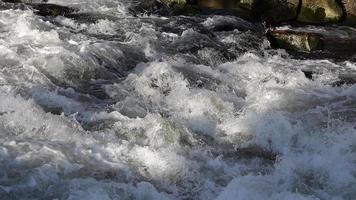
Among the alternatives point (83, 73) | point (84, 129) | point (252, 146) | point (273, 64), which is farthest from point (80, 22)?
point (252, 146)

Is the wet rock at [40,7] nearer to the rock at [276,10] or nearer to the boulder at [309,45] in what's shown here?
the boulder at [309,45]

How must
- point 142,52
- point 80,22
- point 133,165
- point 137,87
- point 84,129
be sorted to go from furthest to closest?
point 80,22
point 142,52
point 137,87
point 84,129
point 133,165

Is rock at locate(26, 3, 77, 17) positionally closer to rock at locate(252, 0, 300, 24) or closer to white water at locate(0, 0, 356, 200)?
white water at locate(0, 0, 356, 200)

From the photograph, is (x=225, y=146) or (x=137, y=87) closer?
(x=225, y=146)

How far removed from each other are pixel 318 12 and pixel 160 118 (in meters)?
9.30

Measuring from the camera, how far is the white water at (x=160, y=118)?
6117 millimetres

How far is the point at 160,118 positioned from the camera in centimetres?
754

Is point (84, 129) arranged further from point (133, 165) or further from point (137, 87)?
point (137, 87)

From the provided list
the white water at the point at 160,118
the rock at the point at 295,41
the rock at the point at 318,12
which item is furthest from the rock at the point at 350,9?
the white water at the point at 160,118

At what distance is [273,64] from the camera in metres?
11.0

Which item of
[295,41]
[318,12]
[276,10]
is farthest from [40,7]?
[318,12]

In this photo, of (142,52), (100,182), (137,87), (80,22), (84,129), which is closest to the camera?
(100,182)

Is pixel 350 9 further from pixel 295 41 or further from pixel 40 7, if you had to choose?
pixel 40 7

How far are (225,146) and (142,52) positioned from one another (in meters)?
4.18
